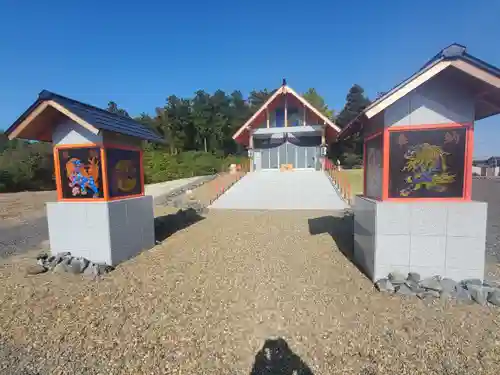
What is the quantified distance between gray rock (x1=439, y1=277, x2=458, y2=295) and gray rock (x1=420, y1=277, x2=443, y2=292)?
5cm

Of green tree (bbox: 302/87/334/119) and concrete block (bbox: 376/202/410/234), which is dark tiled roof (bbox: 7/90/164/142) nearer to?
concrete block (bbox: 376/202/410/234)

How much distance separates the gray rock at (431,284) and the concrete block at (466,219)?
2.50 ft

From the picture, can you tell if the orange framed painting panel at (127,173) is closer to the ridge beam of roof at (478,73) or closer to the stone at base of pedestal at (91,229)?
the stone at base of pedestal at (91,229)

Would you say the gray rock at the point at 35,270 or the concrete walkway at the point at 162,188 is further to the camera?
the concrete walkway at the point at 162,188

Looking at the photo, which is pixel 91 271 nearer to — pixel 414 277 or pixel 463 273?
pixel 414 277

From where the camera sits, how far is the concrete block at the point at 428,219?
13.2 feet

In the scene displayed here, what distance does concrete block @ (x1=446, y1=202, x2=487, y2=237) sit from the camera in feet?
12.8

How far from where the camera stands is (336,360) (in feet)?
8.85

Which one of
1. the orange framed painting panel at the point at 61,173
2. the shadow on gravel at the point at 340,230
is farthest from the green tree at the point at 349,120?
the orange framed painting panel at the point at 61,173

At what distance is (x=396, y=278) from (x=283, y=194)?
9502 millimetres

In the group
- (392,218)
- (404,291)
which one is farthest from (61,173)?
(404,291)

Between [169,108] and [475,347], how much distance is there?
49.7 m

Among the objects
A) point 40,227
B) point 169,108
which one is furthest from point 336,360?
point 169,108

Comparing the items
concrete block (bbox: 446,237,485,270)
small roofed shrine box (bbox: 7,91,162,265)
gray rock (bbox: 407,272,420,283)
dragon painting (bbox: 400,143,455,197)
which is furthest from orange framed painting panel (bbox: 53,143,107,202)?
concrete block (bbox: 446,237,485,270)
